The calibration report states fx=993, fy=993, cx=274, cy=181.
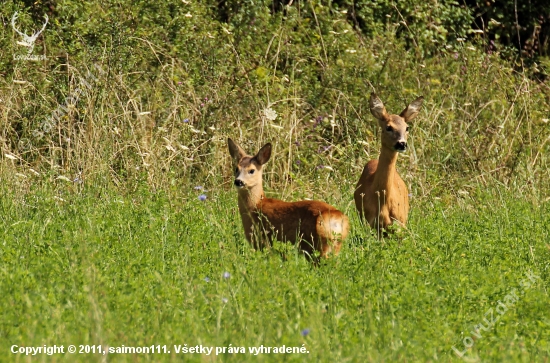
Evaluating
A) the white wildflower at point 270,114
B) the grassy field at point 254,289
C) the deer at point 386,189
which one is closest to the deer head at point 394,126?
the deer at point 386,189

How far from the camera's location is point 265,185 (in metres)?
8.62

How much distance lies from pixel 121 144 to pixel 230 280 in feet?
12.1

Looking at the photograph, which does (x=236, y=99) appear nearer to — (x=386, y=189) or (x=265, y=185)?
(x=265, y=185)

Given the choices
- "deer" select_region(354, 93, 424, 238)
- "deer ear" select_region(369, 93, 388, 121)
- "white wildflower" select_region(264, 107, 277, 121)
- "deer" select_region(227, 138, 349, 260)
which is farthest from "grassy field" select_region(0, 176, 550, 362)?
"white wildflower" select_region(264, 107, 277, 121)

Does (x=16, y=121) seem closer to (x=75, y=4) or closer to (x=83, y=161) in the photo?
(x=83, y=161)

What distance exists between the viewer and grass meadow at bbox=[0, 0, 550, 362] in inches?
169

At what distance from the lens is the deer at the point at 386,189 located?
716cm

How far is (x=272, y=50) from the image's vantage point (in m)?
10.6

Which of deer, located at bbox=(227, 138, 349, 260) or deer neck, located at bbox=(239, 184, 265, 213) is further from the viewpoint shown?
deer neck, located at bbox=(239, 184, 265, 213)

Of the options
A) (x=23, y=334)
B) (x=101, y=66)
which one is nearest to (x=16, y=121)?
(x=101, y=66)

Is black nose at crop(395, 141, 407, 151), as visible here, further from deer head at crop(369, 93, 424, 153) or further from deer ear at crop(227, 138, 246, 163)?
deer ear at crop(227, 138, 246, 163)

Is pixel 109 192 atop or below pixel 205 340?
below

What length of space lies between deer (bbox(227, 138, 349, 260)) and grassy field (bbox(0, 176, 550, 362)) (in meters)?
0.14

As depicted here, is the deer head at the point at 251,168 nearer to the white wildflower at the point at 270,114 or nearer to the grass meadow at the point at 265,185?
the grass meadow at the point at 265,185
